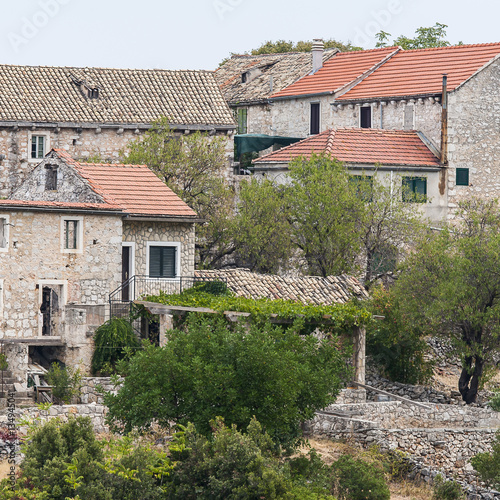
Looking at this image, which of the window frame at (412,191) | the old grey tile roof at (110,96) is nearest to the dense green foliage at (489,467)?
the window frame at (412,191)

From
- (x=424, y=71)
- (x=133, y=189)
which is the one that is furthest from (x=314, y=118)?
(x=133, y=189)

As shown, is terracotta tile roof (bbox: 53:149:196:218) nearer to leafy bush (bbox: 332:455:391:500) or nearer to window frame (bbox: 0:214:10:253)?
window frame (bbox: 0:214:10:253)

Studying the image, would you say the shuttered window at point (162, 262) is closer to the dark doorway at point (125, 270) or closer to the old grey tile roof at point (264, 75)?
the dark doorway at point (125, 270)

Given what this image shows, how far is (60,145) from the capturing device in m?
52.6

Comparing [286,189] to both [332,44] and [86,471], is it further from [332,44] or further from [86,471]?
[332,44]

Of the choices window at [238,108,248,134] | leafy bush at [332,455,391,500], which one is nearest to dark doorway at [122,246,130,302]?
leafy bush at [332,455,391,500]

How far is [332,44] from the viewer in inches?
3039

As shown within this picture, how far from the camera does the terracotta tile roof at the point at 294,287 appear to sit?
40.5 m

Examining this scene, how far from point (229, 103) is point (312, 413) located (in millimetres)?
33153

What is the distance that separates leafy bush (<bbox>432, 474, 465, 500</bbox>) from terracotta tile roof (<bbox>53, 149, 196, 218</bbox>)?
13.1 metres

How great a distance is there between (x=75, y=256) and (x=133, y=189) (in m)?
4.72

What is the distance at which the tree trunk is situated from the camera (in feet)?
134

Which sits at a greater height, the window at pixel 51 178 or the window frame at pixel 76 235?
the window at pixel 51 178

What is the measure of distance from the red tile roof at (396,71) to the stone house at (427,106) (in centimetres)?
5
